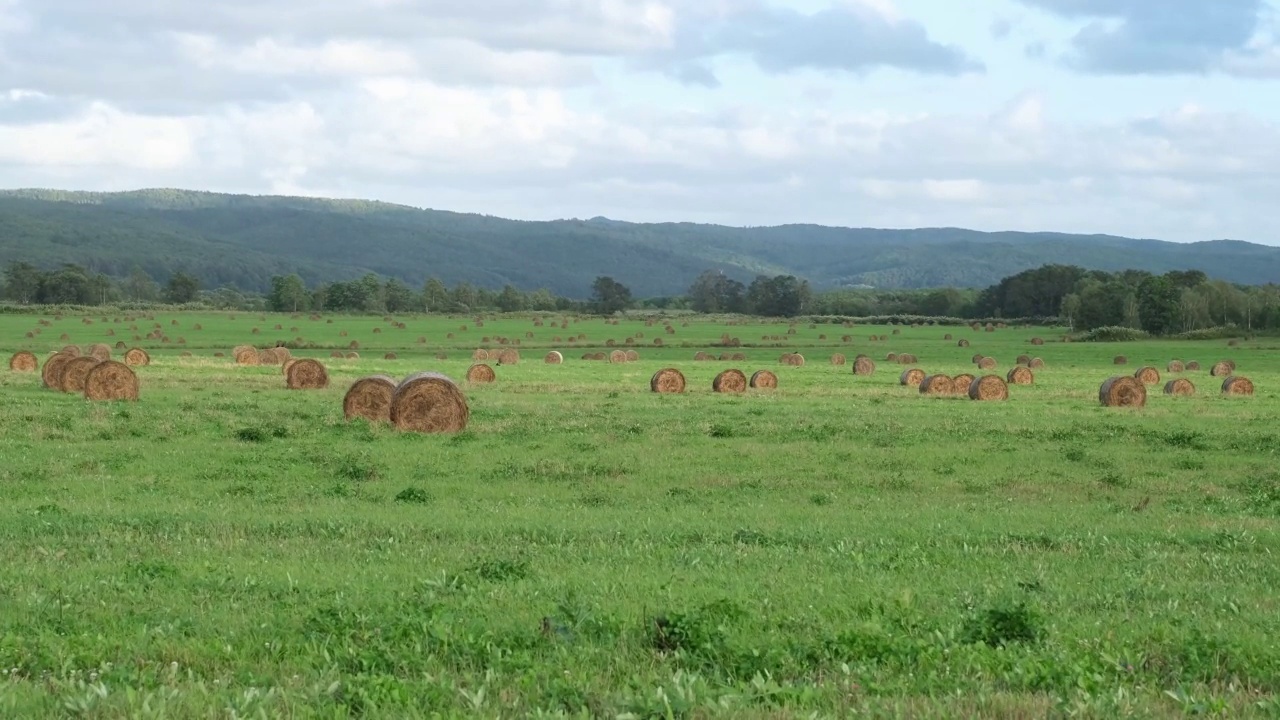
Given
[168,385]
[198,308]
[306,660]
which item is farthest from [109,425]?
[198,308]

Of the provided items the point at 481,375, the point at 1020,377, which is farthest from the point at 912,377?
the point at 481,375

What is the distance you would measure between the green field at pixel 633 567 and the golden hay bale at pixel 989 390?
10.4 metres

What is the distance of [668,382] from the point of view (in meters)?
43.3

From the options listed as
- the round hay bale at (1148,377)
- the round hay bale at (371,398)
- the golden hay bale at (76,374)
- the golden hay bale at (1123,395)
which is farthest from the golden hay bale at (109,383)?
the round hay bale at (1148,377)

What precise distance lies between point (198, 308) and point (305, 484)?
148838 millimetres

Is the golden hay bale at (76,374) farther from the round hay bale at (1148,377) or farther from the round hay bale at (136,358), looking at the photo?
the round hay bale at (1148,377)

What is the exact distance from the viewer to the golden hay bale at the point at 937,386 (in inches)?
1693

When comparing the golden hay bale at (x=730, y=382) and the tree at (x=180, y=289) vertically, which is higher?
the golden hay bale at (x=730, y=382)

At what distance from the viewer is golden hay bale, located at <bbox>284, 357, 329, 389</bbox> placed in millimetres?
42156

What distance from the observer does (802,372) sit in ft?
184

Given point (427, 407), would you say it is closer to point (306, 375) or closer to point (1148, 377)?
point (306, 375)

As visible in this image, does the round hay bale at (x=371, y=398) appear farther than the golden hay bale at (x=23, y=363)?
No

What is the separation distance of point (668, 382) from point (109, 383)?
17589 millimetres

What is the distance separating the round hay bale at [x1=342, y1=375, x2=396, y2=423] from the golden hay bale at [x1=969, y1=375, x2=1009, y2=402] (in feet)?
65.5
